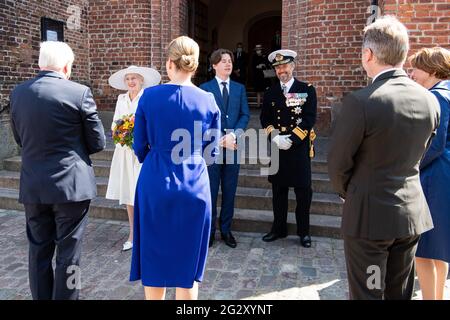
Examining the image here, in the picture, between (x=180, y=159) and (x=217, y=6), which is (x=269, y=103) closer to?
(x=180, y=159)

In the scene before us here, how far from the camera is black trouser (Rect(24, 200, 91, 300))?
3023 millimetres

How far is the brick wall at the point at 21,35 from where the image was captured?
6.99m

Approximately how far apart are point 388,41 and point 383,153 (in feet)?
1.93

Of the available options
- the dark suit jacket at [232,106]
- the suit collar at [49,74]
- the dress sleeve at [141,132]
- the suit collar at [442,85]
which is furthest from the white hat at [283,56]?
A: the suit collar at [49,74]

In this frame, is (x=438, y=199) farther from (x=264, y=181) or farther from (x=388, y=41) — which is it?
(x=264, y=181)

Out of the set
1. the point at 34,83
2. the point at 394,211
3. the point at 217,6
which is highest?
the point at 217,6

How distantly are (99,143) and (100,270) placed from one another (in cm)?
152

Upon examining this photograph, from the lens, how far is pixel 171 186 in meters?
2.70

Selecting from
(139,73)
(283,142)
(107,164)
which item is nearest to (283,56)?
(283,142)

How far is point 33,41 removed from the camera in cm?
754

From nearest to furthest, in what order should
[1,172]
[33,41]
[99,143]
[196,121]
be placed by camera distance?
[196,121] → [99,143] → [1,172] → [33,41]

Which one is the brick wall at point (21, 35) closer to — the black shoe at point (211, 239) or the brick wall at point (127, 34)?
the brick wall at point (127, 34)

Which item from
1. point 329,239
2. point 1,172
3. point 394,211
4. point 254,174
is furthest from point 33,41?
point 394,211

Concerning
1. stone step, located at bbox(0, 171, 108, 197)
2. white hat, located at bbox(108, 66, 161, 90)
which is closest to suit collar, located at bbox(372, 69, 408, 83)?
white hat, located at bbox(108, 66, 161, 90)
